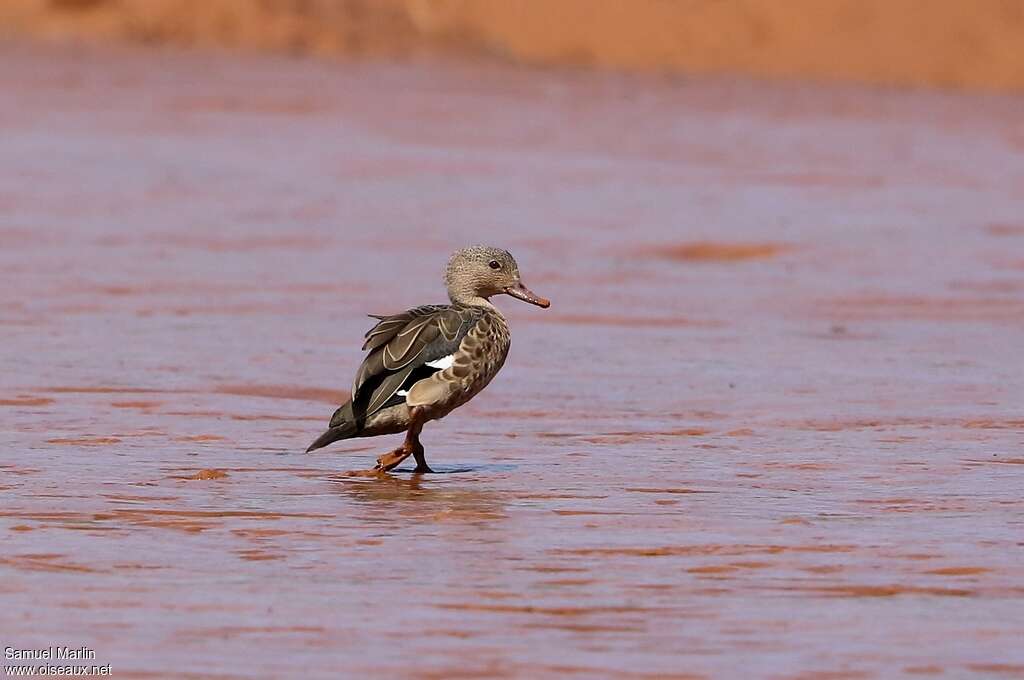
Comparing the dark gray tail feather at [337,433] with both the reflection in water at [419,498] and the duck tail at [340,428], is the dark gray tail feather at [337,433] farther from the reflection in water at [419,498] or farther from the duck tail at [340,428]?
the reflection in water at [419,498]

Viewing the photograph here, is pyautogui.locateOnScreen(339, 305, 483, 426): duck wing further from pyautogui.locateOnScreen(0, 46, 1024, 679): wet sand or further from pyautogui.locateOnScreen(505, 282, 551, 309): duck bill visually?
pyautogui.locateOnScreen(505, 282, 551, 309): duck bill

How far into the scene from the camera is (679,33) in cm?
3506

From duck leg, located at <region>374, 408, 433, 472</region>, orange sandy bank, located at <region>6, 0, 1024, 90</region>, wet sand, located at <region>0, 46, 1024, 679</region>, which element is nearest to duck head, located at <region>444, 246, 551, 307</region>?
wet sand, located at <region>0, 46, 1024, 679</region>

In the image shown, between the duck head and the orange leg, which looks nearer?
the orange leg

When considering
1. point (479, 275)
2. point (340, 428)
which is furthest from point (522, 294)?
point (340, 428)

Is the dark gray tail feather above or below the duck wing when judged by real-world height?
below

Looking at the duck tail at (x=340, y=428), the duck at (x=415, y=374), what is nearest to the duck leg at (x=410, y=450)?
the duck at (x=415, y=374)

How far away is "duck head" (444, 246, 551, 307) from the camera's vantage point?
8969mm

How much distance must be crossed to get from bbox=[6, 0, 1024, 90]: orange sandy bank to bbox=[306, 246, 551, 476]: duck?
920 inches

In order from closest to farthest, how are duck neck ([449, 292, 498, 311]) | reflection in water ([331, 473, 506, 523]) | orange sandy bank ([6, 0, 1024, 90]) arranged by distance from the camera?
reflection in water ([331, 473, 506, 523]) < duck neck ([449, 292, 498, 311]) < orange sandy bank ([6, 0, 1024, 90])

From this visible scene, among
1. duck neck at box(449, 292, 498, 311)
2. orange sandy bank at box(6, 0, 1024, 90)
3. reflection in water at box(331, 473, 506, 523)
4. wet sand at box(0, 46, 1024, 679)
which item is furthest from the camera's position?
orange sandy bank at box(6, 0, 1024, 90)

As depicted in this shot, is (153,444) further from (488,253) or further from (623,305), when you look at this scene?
(623,305)

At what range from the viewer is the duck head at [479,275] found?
8969 millimetres

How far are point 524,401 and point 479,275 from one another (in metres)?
1.61
